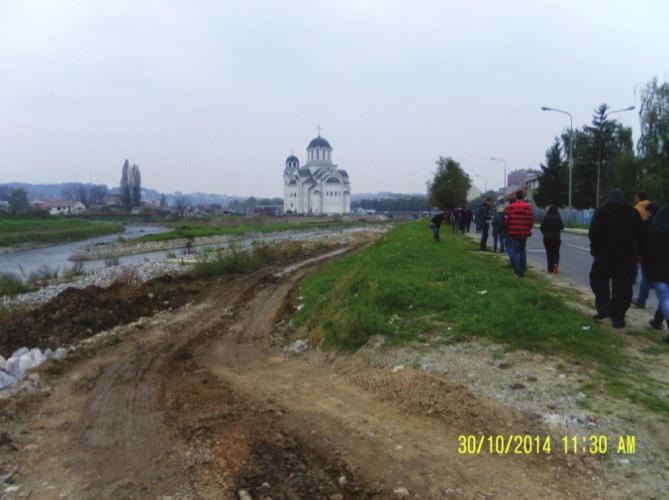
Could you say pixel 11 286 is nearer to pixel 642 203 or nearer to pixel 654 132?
pixel 642 203

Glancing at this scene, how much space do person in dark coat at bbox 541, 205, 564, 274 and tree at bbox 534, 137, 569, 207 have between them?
5222 centimetres

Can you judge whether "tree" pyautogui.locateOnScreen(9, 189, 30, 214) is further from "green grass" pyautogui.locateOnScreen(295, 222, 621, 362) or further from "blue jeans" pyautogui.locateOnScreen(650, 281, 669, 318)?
"blue jeans" pyautogui.locateOnScreen(650, 281, 669, 318)

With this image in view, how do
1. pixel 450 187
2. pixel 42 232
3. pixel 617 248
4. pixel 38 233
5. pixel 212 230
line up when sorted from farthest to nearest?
pixel 212 230, pixel 42 232, pixel 38 233, pixel 450 187, pixel 617 248

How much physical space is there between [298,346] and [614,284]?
4651 millimetres

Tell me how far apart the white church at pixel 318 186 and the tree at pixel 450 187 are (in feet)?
239

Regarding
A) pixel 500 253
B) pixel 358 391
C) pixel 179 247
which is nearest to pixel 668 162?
pixel 500 253

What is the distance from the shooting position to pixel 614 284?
770 centimetres

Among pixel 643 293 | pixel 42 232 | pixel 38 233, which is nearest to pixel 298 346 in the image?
pixel 643 293

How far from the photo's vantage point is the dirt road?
14.1ft

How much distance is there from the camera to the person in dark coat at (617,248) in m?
7.64

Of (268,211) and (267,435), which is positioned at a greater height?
(268,211)

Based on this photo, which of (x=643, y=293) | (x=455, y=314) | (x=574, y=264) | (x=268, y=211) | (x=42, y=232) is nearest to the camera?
(x=455, y=314)

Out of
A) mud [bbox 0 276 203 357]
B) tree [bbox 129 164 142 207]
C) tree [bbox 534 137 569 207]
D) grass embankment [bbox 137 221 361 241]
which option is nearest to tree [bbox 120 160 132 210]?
tree [bbox 129 164 142 207]

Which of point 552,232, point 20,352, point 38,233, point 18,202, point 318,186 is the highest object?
point 318,186
